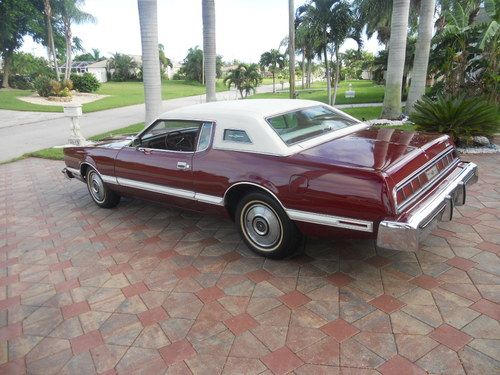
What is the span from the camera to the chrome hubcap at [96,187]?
5.31m

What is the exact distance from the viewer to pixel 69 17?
33.5 m

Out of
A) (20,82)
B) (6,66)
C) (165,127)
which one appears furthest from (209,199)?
(20,82)

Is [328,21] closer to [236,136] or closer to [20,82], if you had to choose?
[236,136]

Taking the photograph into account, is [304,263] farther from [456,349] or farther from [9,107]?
[9,107]

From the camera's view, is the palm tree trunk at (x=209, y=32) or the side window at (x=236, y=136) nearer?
the side window at (x=236, y=136)

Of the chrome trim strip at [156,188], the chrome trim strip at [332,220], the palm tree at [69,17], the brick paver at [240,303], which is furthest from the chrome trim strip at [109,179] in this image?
the palm tree at [69,17]

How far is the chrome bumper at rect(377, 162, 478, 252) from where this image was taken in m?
2.68

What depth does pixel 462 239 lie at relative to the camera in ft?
12.3

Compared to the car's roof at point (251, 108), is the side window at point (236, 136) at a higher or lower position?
lower

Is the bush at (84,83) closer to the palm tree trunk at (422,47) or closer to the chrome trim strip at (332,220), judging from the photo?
the palm tree trunk at (422,47)

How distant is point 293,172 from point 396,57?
8.01 m

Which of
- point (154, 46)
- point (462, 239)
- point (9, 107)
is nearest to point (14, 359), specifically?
point (462, 239)

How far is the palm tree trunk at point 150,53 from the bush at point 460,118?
5390 millimetres

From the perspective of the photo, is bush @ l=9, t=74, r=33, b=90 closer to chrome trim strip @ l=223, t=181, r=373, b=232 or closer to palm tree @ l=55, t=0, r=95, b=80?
palm tree @ l=55, t=0, r=95, b=80
